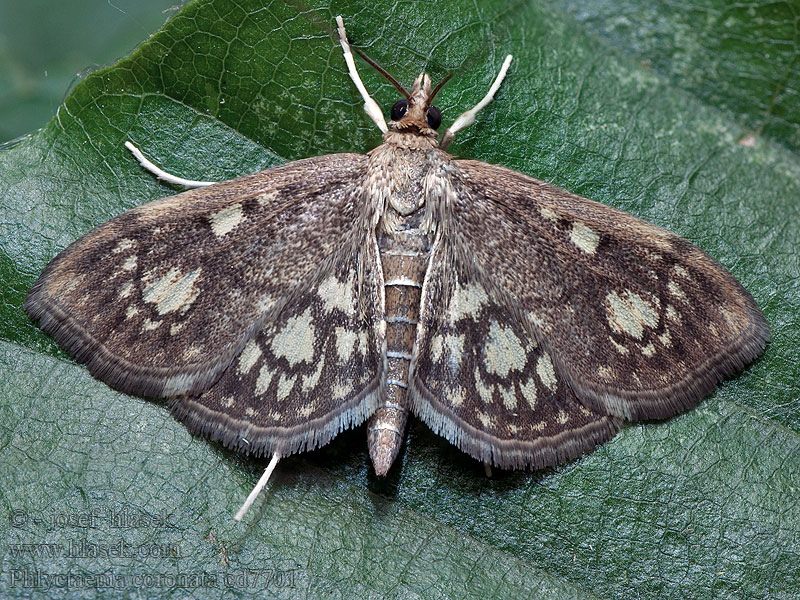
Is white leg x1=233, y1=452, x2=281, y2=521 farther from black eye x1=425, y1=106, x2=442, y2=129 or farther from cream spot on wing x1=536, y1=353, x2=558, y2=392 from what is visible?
black eye x1=425, y1=106, x2=442, y2=129

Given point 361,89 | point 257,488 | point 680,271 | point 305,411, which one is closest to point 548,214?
point 680,271

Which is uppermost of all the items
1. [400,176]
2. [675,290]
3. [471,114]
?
[471,114]

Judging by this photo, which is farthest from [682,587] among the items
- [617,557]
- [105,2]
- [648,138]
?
[105,2]

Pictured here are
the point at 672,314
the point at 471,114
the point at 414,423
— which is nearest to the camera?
the point at 672,314

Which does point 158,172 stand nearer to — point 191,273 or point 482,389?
point 191,273

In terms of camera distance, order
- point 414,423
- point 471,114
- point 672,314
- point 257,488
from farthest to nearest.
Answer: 1. point 471,114
2. point 414,423
3. point 672,314
4. point 257,488

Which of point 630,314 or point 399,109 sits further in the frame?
point 399,109

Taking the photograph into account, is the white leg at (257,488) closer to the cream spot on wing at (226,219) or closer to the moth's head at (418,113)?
the cream spot on wing at (226,219)
